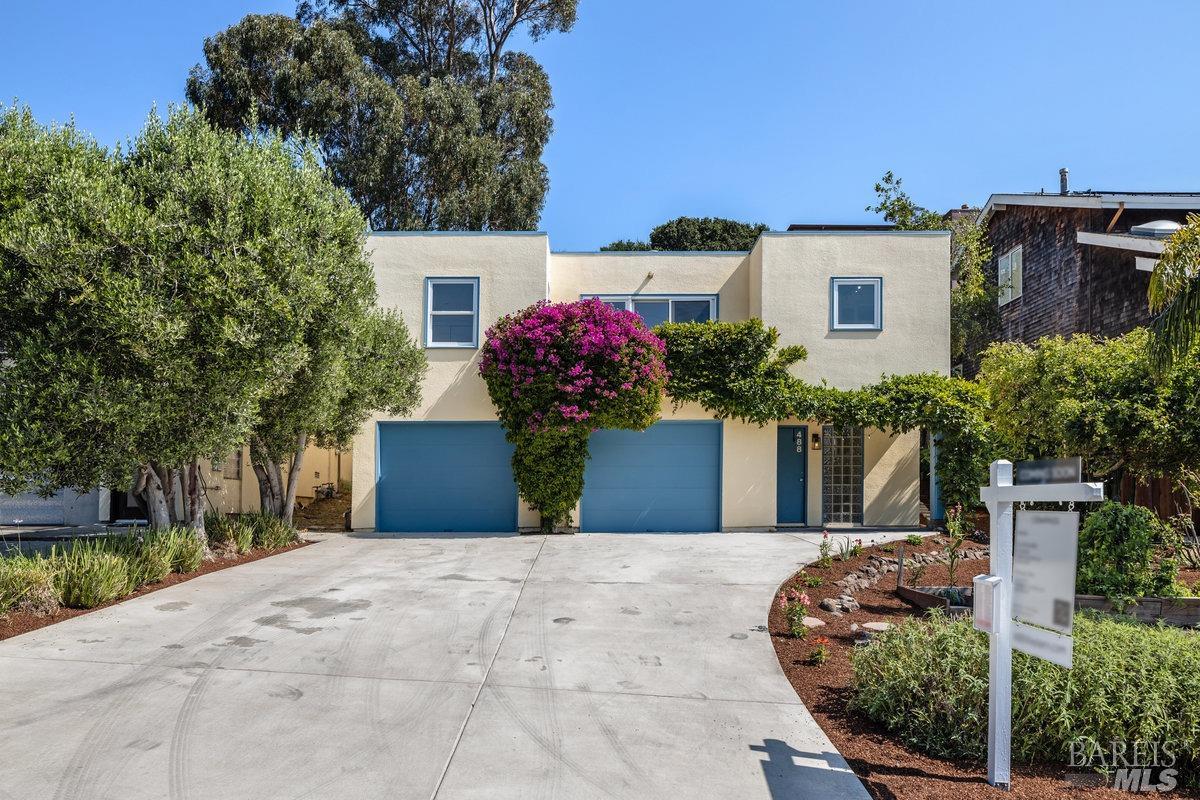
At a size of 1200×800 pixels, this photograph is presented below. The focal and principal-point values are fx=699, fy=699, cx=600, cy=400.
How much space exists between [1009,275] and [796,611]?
16645mm

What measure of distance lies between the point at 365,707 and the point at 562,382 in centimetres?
747

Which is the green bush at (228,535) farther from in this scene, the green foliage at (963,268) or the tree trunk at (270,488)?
the green foliage at (963,268)

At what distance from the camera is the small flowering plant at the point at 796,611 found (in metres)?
6.13

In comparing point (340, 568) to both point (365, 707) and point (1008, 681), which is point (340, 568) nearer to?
point (365, 707)

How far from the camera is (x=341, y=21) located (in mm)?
22656

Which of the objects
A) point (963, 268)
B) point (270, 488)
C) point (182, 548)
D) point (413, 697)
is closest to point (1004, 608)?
point (413, 697)

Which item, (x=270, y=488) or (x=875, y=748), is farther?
(x=270, y=488)

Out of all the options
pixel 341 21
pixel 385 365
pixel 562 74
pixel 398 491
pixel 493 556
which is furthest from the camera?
pixel 562 74

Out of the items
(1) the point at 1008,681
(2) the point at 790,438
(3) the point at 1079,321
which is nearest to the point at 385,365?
(2) the point at 790,438

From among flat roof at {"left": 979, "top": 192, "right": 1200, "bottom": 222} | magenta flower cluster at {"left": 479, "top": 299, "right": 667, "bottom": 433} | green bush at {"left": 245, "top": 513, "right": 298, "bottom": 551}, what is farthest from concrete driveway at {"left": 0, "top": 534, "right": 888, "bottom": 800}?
flat roof at {"left": 979, "top": 192, "right": 1200, "bottom": 222}

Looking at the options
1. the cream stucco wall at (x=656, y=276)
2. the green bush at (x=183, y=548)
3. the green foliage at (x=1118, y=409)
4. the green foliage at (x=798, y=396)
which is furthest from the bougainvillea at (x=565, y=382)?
the green foliage at (x=1118, y=409)

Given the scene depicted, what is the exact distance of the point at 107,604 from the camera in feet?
23.3

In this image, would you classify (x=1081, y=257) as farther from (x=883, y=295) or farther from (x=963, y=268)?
(x=883, y=295)
